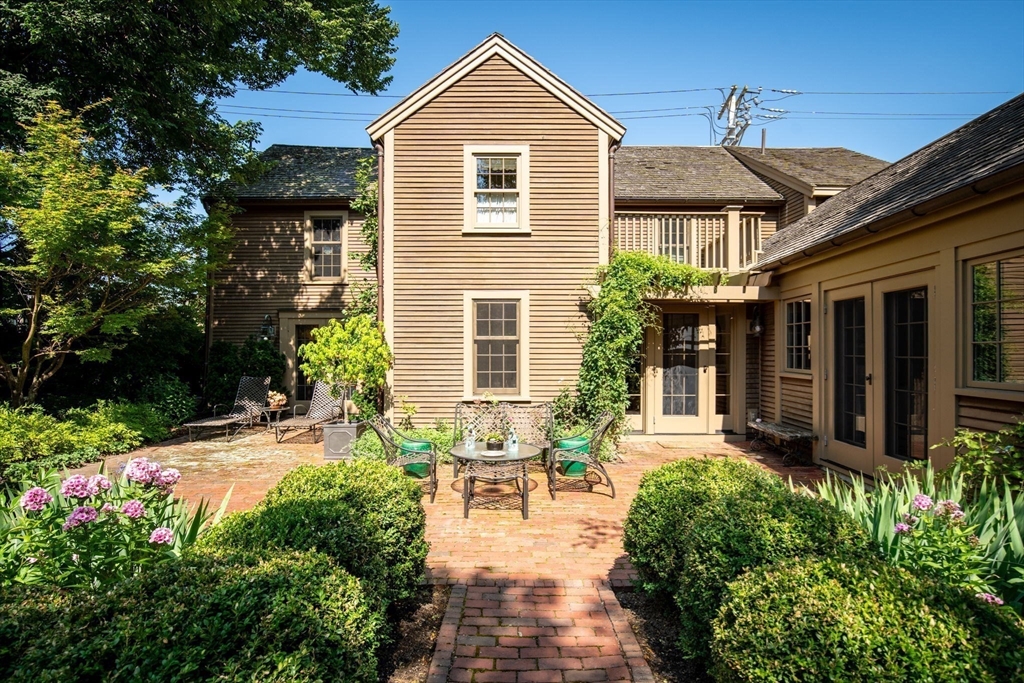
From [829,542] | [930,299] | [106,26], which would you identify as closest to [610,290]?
[930,299]

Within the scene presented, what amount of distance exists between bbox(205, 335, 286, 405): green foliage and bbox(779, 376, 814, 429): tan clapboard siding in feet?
40.9

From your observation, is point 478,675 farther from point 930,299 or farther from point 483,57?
point 483,57

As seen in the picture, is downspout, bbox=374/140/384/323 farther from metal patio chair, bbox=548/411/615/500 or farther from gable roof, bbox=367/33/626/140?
metal patio chair, bbox=548/411/615/500

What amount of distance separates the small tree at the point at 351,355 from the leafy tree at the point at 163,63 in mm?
6658

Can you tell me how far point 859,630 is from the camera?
1919mm

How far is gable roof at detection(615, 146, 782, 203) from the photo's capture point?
1173cm

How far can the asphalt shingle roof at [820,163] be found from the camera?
1201 cm

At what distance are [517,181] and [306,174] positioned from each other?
28.1 ft

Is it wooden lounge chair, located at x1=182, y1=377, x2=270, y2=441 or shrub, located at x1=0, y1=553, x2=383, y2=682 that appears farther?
wooden lounge chair, located at x1=182, y1=377, x2=270, y2=441

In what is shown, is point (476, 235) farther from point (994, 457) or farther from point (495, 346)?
point (994, 457)

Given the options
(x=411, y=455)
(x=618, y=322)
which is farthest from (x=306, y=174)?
(x=411, y=455)

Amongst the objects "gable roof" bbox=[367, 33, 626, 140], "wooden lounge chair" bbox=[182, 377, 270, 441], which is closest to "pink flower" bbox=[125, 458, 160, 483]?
"gable roof" bbox=[367, 33, 626, 140]

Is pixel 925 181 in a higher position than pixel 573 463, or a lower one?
higher

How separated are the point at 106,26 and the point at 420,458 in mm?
11620
